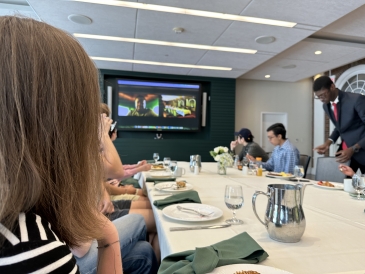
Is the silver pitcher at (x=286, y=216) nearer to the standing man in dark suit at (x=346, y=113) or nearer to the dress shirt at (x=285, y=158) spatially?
the standing man in dark suit at (x=346, y=113)

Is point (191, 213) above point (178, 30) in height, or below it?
below

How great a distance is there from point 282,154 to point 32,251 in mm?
2750

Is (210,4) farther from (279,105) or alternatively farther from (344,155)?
(279,105)

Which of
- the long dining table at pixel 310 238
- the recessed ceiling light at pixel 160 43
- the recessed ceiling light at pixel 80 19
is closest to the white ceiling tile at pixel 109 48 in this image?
the recessed ceiling light at pixel 160 43

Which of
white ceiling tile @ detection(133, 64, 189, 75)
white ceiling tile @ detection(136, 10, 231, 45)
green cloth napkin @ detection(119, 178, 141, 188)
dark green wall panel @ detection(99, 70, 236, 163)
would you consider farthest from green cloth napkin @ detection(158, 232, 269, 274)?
dark green wall panel @ detection(99, 70, 236, 163)

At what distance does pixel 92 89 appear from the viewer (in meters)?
0.52

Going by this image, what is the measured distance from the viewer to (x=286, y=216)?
2.57 feet

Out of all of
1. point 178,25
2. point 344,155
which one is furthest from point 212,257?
point 178,25

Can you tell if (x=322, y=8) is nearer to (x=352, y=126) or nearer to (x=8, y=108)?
(x=352, y=126)

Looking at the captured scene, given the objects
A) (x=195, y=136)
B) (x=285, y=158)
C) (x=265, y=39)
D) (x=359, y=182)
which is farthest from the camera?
(x=195, y=136)

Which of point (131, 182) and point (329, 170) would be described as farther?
point (131, 182)

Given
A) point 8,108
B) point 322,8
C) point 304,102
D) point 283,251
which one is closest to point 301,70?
point 304,102

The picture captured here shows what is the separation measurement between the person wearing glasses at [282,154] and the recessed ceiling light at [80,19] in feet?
9.44

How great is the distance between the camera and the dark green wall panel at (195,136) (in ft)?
19.4
